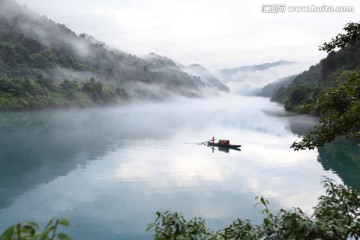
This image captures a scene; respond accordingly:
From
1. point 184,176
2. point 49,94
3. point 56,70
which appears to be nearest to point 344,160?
point 184,176

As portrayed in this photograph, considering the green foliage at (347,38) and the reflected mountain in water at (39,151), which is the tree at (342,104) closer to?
the green foliage at (347,38)

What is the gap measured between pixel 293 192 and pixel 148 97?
145 m

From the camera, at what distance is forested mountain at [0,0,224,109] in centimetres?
9225

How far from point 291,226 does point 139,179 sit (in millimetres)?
22487

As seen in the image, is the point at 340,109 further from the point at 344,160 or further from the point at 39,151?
the point at 39,151

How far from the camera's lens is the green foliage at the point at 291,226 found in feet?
14.8

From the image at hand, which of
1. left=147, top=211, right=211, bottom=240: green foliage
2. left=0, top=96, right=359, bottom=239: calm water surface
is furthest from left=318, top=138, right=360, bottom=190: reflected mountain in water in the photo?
left=147, top=211, right=211, bottom=240: green foliage

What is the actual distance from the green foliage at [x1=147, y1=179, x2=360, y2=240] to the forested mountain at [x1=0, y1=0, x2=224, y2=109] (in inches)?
3385

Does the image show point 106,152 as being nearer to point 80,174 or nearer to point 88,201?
point 80,174

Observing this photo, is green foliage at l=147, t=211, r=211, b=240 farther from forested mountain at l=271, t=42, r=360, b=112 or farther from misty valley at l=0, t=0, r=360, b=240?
forested mountain at l=271, t=42, r=360, b=112

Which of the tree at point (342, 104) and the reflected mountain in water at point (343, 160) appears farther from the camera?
the reflected mountain in water at point (343, 160)

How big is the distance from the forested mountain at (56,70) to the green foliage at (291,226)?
282 feet

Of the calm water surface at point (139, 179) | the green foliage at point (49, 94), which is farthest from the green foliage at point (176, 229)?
the green foliage at point (49, 94)

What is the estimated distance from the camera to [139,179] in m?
26.5
